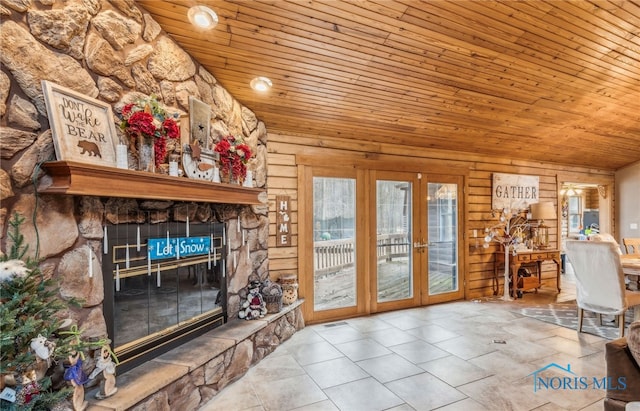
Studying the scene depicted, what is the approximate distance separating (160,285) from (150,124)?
1194 mm

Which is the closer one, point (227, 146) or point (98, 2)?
point (98, 2)

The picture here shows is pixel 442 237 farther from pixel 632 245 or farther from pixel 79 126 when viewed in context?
pixel 79 126

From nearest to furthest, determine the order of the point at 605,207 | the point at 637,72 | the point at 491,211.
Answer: the point at 637,72 < the point at 491,211 < the point at 605,207

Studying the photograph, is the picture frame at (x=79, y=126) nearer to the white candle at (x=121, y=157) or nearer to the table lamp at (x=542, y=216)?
the white candle at (x=121, y=157)

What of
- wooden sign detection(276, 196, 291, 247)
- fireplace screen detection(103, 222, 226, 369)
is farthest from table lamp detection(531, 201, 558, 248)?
fireplace screen detection(103, 222, 226, 369)

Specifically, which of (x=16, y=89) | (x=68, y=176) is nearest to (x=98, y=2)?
(x=16, y=89)

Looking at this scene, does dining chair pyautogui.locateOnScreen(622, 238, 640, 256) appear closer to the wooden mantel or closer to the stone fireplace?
the stone fireplace

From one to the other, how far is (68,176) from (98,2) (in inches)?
46.1

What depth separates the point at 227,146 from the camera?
9.70ft

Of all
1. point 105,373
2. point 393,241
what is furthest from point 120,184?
point 393,241

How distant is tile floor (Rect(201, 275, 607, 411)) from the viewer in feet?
8.12

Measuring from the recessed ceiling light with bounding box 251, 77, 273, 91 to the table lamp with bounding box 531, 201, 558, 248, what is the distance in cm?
515

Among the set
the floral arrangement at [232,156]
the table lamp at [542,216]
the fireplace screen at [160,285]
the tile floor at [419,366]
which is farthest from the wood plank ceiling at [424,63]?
the tile floor at [419,366]

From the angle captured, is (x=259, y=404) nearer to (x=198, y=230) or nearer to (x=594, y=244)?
(x=198, y=230)
